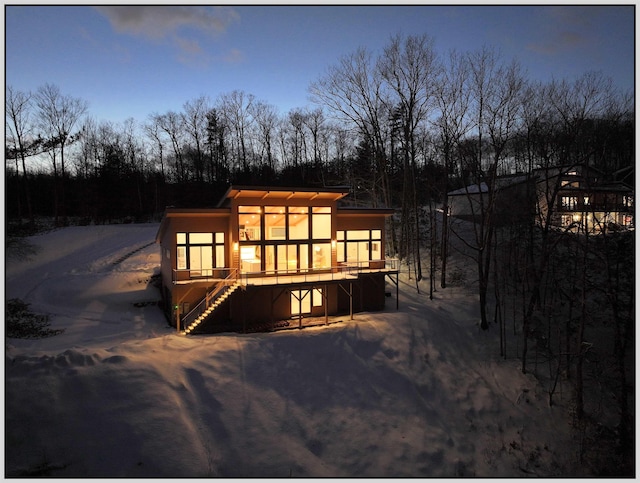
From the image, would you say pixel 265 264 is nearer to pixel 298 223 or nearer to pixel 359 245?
pixel 298 223

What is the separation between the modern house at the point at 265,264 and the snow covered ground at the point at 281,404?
1.58m

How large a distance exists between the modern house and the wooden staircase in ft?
0.13

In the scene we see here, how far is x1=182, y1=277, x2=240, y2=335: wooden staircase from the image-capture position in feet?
44.1

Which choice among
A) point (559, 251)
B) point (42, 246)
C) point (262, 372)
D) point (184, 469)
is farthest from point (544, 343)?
point (42, 246)

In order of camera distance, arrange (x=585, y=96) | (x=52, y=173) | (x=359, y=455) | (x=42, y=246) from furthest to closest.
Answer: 1. (x=52, y=173)
2. (x=42, y=246)
3. (x=585, y=96)
4. (x=359, y=455)

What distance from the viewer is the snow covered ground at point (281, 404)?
7594 mm

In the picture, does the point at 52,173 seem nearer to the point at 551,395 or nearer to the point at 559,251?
the point at 551,395

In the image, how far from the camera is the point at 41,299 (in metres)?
18.1

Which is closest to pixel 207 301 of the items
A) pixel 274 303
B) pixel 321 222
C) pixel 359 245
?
pixel 274 303

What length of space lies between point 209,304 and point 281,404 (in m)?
5.88

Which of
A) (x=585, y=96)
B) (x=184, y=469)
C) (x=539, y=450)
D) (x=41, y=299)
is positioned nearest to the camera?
(x=184, y=469)

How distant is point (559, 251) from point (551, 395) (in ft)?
48.3

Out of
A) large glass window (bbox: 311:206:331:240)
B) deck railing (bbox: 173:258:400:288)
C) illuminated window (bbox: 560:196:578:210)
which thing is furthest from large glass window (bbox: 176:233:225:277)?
illuminated window (bbox: 560:196:578:210)

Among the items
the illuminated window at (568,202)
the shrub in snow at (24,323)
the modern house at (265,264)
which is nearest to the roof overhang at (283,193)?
the modern house at (265,264)
